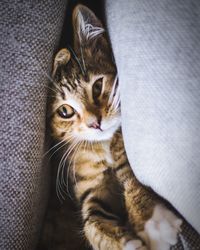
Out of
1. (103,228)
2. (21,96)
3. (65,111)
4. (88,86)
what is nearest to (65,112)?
(65,111)

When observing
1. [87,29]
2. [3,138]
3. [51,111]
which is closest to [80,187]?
[51,111]

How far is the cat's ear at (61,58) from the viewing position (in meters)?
0.86

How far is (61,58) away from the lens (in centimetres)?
88

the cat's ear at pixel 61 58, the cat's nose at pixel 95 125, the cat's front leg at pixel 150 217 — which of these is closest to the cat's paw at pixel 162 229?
the cat's front leg at pixel 150 217

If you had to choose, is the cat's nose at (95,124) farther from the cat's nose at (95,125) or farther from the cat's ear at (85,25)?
the cat's ear at (85,25)

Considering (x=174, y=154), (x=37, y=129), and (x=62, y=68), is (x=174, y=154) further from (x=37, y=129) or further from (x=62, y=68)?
(x=62, y=68)

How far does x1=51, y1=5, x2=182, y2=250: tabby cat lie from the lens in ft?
2.81

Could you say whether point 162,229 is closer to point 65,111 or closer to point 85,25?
point 65,111

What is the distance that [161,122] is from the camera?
2.25ft

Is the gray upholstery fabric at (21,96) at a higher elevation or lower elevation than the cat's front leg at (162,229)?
higher

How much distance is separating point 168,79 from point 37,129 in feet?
1.15

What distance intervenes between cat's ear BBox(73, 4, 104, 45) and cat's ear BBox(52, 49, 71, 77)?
0.07 meters

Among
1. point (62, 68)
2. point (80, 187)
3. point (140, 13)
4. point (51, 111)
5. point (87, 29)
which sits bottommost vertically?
point (80, 187)

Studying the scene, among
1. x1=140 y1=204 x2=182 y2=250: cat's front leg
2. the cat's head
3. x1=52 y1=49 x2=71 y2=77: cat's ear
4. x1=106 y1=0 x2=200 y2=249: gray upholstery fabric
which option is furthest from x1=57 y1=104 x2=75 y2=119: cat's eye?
x1=140 y1=204 x2=182 y2=250: cat's front leg
